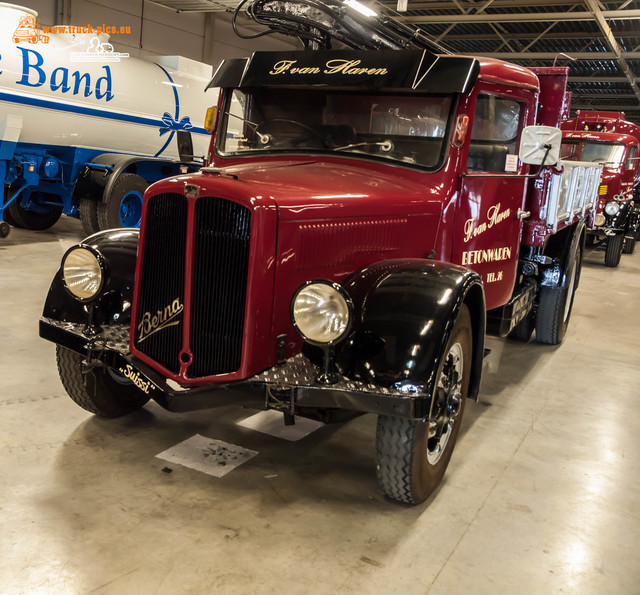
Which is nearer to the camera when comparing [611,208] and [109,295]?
[109,295]

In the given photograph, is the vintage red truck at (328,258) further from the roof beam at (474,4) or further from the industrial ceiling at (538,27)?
the roof beam at (474,4)

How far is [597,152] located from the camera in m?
12.3

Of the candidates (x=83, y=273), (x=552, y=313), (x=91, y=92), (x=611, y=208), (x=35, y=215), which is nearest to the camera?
(x=83, y=273)

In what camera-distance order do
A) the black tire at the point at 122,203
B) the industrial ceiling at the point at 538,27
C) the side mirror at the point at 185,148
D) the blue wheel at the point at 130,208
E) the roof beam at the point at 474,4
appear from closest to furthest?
the side mirror at the point at 185,148 → the black tire at the point at 122,203 → the blue wheel at the point at 130,208 → the roof beam at the point at 474,4 → the industrial ceiling at the point at 538,27

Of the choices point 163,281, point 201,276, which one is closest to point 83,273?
point 163,281

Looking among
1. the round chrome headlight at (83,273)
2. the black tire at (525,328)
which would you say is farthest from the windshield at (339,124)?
the black tire at (525,328)

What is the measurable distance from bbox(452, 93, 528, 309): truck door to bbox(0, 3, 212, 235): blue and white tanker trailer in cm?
484

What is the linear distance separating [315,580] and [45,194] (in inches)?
358

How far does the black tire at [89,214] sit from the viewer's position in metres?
8.98

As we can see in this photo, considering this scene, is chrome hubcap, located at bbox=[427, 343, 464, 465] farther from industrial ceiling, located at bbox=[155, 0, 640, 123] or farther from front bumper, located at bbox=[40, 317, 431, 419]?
industrial ceiling, located at bbox=[155, 0, 640, 123]

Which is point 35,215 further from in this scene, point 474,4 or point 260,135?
point 474,4

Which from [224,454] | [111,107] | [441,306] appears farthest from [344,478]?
[111,107]

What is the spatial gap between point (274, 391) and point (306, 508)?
58 cm

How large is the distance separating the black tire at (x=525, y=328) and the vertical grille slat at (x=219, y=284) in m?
3.69
